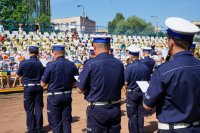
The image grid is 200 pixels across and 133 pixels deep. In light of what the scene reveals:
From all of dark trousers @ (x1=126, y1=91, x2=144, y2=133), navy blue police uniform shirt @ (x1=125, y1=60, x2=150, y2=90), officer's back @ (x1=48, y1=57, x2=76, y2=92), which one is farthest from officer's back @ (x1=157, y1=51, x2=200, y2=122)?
dark trousers @ (x1=126, y1=91, x2=144, y2=133)

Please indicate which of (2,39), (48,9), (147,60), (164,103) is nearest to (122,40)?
(2,39)

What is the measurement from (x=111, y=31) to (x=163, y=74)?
3075cm

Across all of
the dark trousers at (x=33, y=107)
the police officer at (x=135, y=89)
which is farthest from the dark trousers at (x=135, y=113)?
the dark trousers at (x=33, y=107)

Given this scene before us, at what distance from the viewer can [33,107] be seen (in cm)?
784

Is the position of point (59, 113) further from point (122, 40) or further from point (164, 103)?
point (122, 40)

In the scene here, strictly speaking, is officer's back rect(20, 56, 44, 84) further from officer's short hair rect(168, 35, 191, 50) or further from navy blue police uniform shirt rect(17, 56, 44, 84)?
officer's short hair rect(168, 35, 191, 50)

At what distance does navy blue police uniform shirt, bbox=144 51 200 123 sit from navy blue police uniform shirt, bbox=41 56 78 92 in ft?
11.5

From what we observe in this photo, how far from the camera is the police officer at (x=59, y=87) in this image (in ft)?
21.2

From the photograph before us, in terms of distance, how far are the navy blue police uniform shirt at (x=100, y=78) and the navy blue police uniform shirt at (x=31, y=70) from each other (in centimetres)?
309

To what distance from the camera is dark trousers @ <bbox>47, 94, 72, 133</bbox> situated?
651 centimetres

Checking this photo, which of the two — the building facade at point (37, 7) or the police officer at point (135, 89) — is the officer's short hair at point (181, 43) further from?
the building facade at point (37, 7)

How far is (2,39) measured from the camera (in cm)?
1953

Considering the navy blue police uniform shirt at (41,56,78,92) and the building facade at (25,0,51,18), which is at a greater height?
the building facade at (25,0,51,18)

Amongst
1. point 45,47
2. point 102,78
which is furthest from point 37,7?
point 102,78
